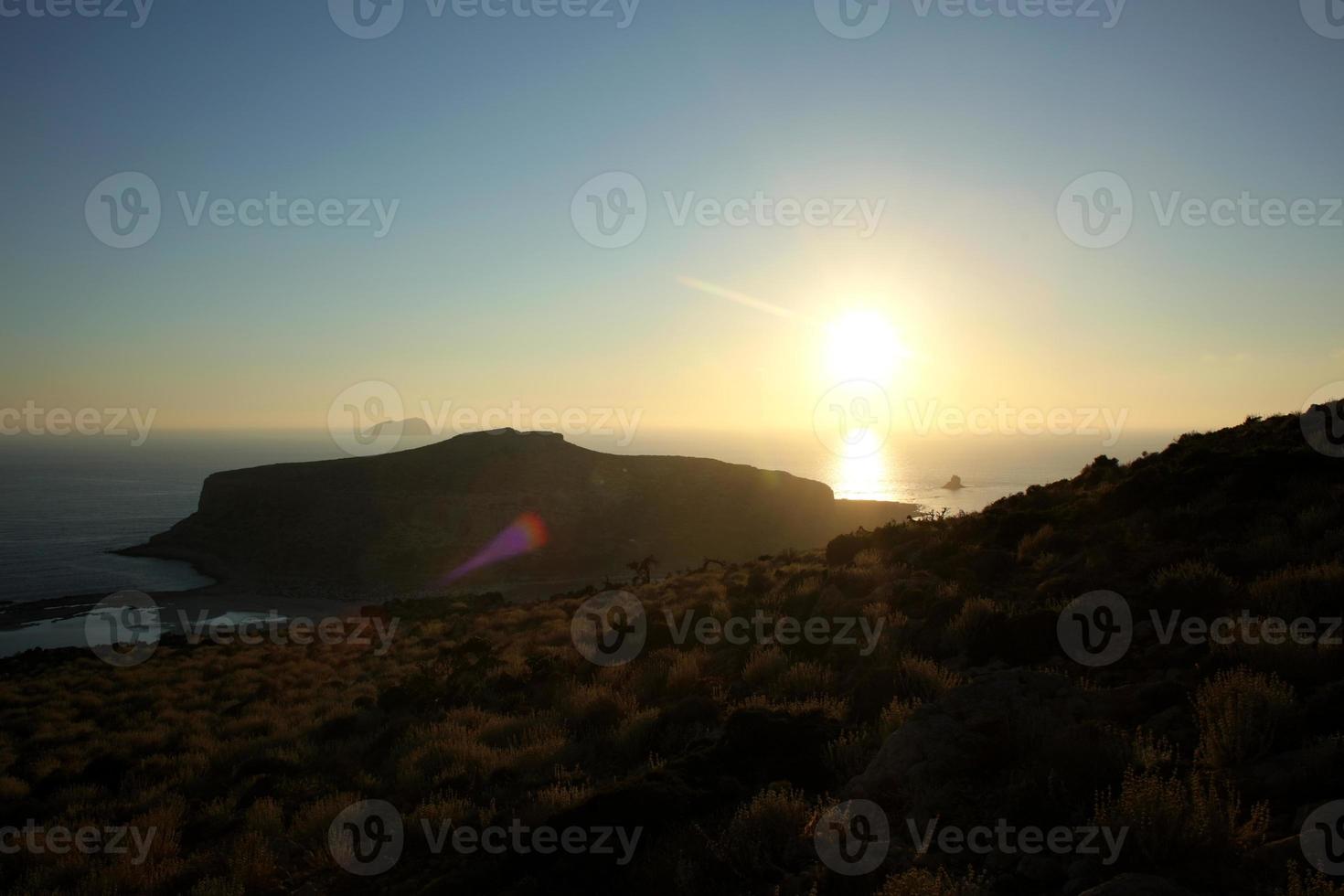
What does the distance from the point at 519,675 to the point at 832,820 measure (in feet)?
29.6

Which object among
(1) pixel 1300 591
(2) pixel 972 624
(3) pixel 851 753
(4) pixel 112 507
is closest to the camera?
(3) pixel 851 753

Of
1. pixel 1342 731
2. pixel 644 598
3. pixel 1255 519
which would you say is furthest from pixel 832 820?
pixel 644 598

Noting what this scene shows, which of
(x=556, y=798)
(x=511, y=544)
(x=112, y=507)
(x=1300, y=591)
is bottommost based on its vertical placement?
(x=112, y=507)

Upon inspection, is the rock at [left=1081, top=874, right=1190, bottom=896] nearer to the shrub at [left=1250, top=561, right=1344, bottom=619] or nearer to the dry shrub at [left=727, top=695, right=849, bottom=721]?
the dry shrub at [left=727, top=695, right=849, bottom=721]

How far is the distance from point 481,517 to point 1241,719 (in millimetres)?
67575

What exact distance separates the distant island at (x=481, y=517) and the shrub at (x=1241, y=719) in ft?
171

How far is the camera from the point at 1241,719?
4.79 metres

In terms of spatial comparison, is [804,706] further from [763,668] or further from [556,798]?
[556,798]

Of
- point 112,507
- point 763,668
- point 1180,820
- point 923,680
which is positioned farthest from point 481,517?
point 112,507

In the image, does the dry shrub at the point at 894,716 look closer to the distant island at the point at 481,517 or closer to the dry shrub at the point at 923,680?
the dry shrub at the point at 923,680

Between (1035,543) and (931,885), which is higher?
(1035,543)

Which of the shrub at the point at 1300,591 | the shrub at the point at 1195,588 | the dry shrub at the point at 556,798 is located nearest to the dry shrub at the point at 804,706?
the dry shrub at the point at 556,798

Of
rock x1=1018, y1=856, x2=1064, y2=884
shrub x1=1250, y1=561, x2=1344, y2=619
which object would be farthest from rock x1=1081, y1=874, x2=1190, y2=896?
shrub x1=1250, y1=561, x2=1344, y2=619

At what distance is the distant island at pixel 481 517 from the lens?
204 ft
